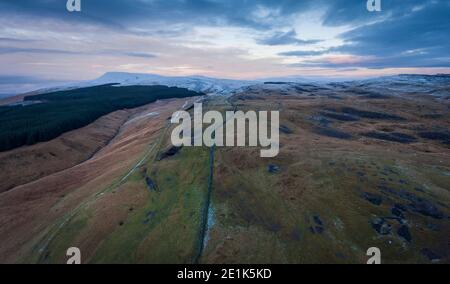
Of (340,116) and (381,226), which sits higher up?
(340,116)

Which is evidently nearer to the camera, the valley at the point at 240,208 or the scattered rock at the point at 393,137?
the valley at the point at 240,208

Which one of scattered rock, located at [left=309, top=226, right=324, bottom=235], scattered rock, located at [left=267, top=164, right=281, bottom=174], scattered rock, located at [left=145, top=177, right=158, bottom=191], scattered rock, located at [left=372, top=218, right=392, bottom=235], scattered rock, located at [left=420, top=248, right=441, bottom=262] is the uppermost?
scattered rock, located at [left=267, top=164, right=281, bottom=174]

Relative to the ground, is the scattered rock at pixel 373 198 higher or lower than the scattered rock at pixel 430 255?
higher

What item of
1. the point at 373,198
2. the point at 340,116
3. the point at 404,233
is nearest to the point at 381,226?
the point at 404,233

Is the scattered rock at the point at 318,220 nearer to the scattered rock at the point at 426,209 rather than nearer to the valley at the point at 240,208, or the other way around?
the valley at the point at 240,208

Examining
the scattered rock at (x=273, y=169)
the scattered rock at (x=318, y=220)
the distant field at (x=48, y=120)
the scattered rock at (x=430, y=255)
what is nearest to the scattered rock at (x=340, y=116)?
the scattered rock at (x=273, y=169)

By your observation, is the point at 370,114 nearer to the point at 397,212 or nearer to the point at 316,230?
the point at 397,212

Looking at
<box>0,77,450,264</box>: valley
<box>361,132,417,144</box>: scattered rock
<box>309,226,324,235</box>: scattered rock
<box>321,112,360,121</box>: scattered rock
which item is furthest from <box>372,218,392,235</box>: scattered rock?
<box>321,112,360,121</box>: scattered rock

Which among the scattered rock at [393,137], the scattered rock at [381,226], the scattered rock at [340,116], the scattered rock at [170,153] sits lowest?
the scattered rock at [381,226]

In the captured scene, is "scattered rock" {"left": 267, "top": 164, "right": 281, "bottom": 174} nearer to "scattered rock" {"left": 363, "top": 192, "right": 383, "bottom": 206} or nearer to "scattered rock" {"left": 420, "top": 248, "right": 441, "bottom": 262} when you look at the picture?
"scattered rock" {"left": 363, "top": 192, "right": 383, "bottom": 206}
